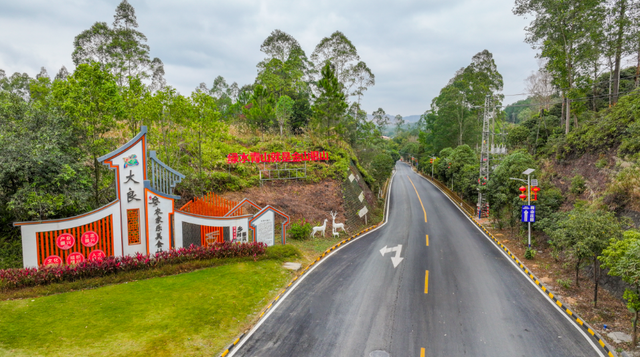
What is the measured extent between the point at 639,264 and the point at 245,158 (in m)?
22.0

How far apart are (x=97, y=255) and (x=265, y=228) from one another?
6.92 meters

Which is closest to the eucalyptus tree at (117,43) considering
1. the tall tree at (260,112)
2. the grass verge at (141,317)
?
the tall tree at (260,112)

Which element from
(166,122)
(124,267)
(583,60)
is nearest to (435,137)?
(583,60)

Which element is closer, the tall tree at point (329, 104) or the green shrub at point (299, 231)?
the green shrub at point (299, 231)

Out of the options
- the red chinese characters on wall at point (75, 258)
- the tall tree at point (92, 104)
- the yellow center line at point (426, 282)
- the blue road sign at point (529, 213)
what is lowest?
the yellow center line at point (426, 282)

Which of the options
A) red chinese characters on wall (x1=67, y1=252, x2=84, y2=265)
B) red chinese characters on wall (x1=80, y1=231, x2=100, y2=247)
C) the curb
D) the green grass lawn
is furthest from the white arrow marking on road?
red chinese characters on wall (x1=67, y1=252, x2=84, y2=265)

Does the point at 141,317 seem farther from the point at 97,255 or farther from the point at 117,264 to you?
the point at 97,255

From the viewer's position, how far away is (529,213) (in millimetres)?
16719

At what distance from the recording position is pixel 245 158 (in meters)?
24.2

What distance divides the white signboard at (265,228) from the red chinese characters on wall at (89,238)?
249 inches

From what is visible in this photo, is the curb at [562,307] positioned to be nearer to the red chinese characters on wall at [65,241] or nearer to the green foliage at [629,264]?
the green foliage at [629,264]

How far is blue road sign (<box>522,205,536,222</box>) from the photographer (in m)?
16.7

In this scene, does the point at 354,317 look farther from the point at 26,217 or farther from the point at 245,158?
the point at 245,158

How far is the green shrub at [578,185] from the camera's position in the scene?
57.5 feet
